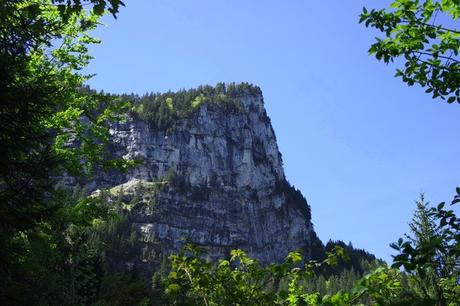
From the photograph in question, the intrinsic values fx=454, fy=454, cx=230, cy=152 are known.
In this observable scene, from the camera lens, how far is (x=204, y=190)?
181750mm

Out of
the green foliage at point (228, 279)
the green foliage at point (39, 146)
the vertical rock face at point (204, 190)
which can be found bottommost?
the green foliage at point (228, 279)

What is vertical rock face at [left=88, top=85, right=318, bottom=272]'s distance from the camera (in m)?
168

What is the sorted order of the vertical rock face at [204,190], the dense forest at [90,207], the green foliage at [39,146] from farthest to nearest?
1. the vertical rock face at [204,190]
2. the green foliage at [39,146]
3. the dense forest at [90,207]

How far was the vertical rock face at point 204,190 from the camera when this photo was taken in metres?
168

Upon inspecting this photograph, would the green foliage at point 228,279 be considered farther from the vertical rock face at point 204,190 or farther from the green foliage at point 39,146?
the vertical rock face at point 204,190

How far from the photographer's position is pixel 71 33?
45.4 ft

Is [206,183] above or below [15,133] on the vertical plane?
above

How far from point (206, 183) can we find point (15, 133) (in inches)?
6908

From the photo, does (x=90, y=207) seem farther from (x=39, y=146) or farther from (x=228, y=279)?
(x=228, y=279)

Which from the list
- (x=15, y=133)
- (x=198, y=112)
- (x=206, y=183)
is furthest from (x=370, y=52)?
(x=198, y=112)

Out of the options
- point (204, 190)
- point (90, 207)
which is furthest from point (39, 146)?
point (204, 190)

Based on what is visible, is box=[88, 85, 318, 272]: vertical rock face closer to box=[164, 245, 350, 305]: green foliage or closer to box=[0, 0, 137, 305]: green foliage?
box=[0, 0, 137, 305]: green foliage

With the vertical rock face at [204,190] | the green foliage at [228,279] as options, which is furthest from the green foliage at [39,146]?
the vertical rock face at [204,190]

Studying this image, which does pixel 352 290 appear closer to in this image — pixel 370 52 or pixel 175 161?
pixel 370 52
